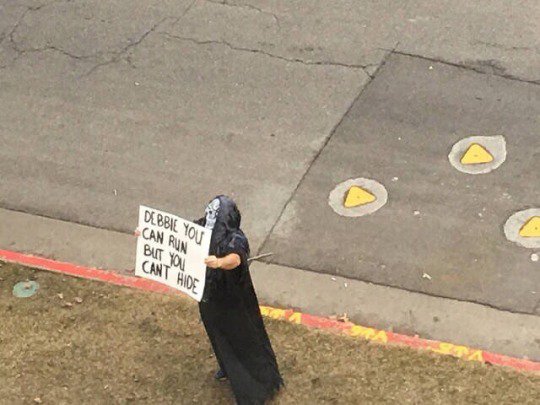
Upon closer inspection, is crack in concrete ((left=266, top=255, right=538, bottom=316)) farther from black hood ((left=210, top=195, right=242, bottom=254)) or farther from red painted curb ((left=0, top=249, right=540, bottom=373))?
black hood ((left=210, top=195, right=242, bottom=254))

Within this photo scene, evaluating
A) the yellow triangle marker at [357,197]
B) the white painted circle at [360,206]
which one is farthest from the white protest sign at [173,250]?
the yellow triangle marker at [357,197]

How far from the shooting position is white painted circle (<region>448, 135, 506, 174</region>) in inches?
330

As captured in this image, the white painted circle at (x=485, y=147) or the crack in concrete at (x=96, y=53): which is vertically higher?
the white painted circle at (x=485, y=147)

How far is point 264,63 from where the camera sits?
10102 mm

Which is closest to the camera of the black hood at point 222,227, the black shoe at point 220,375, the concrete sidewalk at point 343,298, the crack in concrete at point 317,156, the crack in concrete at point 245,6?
the black hood at point 222,227

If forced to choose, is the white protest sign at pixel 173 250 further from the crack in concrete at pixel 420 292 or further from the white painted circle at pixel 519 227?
the white painted circle at pixel 519 227

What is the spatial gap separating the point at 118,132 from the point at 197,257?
13.3 feet

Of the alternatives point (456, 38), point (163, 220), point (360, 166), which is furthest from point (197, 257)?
point (456, 38)

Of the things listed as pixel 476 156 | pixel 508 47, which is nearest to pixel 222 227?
pixel 476 156

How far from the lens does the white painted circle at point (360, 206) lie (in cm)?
799

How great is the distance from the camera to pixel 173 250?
550cm

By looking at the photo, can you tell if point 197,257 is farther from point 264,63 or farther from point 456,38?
point 456,38

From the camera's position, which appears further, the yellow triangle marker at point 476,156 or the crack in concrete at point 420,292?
the yellow triangle marker at point 476,156

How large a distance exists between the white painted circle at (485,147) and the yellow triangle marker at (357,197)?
0.91 m
